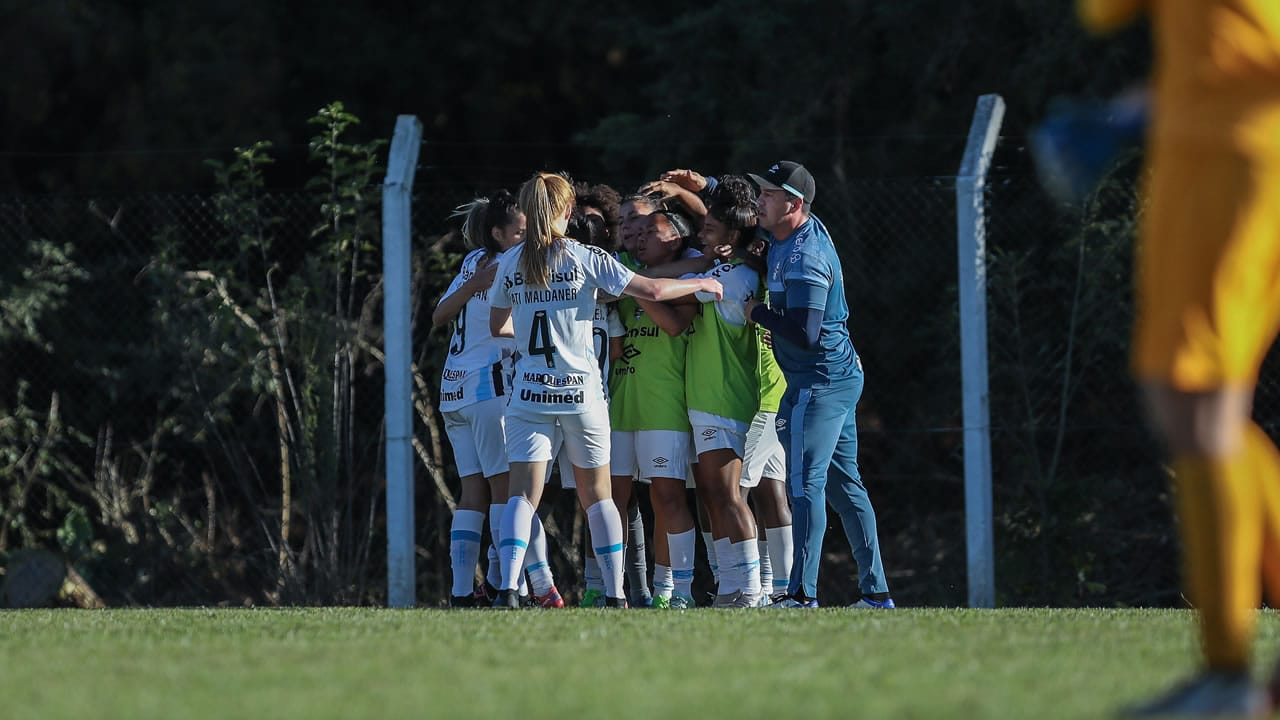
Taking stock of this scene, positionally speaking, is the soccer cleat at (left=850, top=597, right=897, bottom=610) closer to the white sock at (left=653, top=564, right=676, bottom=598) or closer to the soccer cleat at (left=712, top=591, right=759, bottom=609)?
the soccer cleat at (left=712, top=591, right=759, bottom=609)

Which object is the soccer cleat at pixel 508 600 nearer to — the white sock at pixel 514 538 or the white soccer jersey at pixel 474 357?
the white sock at pixel 514 538

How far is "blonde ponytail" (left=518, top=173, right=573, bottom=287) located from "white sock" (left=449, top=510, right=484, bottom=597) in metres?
1.45

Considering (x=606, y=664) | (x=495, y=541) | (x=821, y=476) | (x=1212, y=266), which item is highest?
(x=1212, y=266)

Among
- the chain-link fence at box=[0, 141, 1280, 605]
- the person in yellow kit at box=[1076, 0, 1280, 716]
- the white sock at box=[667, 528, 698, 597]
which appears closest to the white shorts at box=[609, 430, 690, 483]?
the white sock at box=[667, 528, 698, 597]

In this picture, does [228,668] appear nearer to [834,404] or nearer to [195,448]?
[834,404]

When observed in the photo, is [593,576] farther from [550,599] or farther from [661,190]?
[661,190]

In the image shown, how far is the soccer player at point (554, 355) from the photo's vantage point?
6617 millimetres

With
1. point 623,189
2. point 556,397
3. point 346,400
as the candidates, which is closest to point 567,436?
point 556,397

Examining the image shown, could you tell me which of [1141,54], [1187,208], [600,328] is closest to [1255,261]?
[1187,208]

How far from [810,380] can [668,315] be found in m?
0.78

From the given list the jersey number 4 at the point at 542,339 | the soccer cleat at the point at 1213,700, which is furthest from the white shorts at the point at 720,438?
the soccer cleat at the point at 1213,700

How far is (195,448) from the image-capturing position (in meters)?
9.51

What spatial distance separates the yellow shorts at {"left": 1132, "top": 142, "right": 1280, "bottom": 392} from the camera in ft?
10.3

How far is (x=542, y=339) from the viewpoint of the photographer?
21.8 feet
